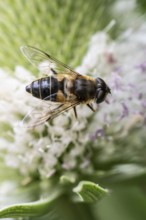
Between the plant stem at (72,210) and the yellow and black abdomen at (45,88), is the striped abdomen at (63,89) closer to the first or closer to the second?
the yellow and black abdomen at (45,88)

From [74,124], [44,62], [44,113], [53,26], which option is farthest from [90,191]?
[53,26]

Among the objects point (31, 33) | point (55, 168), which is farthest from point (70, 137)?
point (31, 33)

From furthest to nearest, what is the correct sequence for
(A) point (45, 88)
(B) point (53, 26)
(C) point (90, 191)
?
1. (B) point (53, 26)
2. (A) point (45, 88)
3. (C) point (90, 191)

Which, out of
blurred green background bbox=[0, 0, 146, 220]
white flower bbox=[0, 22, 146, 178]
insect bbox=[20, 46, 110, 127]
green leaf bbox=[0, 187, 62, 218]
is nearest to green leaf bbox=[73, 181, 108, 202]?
green leaf bbox=[0, 187, 62, 218]

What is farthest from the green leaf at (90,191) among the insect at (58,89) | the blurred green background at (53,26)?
the blurred green background at (53,26)

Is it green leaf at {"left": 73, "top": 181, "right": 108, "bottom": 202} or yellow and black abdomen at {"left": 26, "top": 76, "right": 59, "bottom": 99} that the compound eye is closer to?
yellow and black abdomen at {"left": 26, "top": 76, "right": 59, "bottom": 99}

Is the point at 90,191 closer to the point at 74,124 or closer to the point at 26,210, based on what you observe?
the point at 26,210

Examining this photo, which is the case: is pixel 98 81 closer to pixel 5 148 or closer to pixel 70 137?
pixel 70 137
